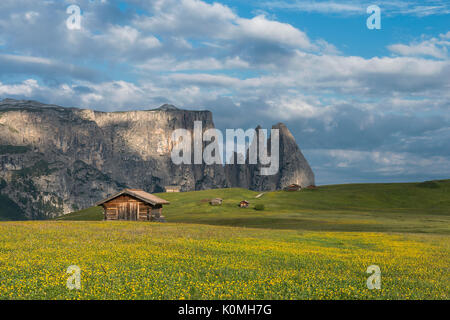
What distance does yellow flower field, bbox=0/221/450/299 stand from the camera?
15.2m

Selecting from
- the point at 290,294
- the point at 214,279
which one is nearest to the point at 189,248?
the point at 214,279

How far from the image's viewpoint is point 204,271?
19.1m

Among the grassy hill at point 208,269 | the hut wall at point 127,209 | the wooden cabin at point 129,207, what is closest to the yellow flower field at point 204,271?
the grassy hill at point 208,269

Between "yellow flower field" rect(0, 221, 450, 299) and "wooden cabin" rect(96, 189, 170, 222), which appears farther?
"wooden cabin" rect(96, 189, 170, 222)

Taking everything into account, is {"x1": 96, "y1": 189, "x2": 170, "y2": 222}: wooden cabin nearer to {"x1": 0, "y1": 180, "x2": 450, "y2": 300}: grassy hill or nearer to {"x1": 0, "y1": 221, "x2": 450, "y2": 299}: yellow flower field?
{"x1": 0, "y1": 180, "x2": 450, "y2": 300}: grassy hill

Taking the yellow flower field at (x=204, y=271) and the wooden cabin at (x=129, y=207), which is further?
the wooden cabin at (x=129, y=207)

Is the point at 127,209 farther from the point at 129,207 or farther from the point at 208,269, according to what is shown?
the point at 208,269

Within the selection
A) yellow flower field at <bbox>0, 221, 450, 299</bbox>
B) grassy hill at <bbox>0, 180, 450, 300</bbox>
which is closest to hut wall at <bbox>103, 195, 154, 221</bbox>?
grassy hill at <bbox>0, 180, 450, 300</bbox>

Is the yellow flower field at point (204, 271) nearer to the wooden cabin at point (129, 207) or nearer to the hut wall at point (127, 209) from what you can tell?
the wooden cabin at point (129, 207)

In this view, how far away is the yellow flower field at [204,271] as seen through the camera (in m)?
15.2

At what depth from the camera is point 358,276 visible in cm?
1959

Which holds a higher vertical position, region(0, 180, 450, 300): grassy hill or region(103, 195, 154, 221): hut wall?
region(0, 180, 450, 300): grassy hill

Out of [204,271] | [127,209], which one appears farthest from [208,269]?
[127,209]
